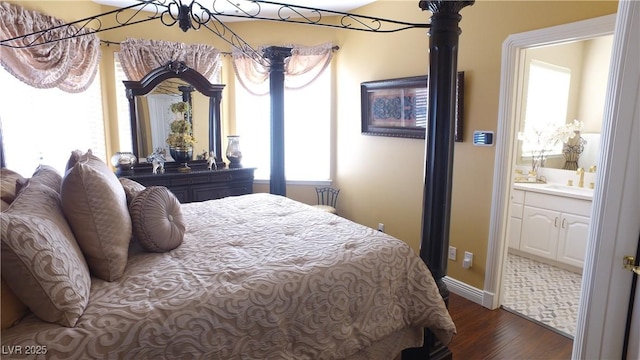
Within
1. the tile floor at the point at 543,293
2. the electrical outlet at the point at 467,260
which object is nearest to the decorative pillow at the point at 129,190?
the electrical outlet at the point at 467,260

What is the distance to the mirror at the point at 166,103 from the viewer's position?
3736 millimetres

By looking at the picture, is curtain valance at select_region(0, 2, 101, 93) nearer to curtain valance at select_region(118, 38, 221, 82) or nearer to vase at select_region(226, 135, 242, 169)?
curtain valance at select_region(118, 38, 221, 82)

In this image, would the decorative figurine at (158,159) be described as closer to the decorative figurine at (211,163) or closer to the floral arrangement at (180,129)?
the floral arrangement at (180,129)

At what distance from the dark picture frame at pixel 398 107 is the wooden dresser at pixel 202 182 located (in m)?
1.46

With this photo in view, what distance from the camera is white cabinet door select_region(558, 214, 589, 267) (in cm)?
345

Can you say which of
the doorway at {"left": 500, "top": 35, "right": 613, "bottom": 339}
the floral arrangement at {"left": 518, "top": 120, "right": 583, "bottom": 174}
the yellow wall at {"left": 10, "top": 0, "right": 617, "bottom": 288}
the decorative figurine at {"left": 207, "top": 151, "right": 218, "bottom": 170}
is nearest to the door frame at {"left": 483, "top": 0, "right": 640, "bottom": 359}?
the yellow wall at {"left": 10, "top": 0, "right": 617, "bottom": 288}

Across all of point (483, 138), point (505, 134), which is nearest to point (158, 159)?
point (483, 138)

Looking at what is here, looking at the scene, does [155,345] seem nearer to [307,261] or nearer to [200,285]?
[200,285]

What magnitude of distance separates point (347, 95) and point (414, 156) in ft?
3.83

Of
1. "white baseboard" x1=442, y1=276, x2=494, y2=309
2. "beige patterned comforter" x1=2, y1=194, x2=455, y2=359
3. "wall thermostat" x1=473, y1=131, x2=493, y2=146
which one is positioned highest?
"wall thermostat" x1=473, y1=131, x2=493, y2=146

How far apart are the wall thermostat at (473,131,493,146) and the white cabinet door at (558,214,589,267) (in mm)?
1477

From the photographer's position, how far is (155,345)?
1.22m

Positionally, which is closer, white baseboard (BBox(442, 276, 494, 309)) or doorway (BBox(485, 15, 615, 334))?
doorway (BBox(485, 15, 615, 334))

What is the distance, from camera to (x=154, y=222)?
1.73 meters
